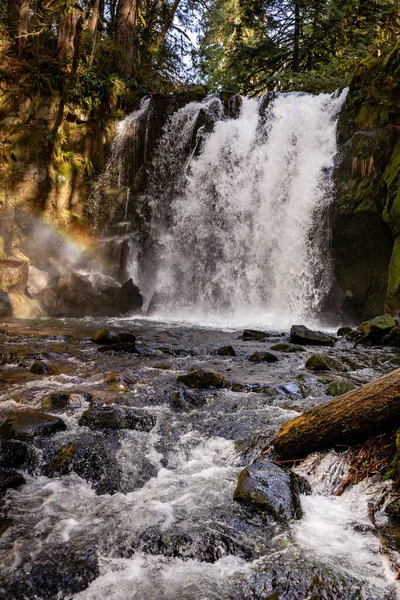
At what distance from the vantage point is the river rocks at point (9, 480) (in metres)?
3.59

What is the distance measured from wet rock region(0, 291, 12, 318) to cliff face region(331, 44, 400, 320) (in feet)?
33.7

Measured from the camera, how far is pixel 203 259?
1652 centimetres

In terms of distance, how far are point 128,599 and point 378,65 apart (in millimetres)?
15597

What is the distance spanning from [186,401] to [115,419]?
1079 mm

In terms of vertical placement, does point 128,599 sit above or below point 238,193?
below

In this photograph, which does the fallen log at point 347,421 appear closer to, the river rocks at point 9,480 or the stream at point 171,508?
the stream at point 171,508

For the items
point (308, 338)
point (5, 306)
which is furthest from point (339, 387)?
point (5, 306)

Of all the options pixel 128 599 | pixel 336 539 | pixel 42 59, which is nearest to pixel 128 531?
pixel 128 599

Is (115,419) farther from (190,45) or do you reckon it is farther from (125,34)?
(190,45)

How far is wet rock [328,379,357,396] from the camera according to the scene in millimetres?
5889

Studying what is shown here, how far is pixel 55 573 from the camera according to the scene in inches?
103

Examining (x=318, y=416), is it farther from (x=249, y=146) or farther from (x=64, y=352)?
(x=249, y=146)

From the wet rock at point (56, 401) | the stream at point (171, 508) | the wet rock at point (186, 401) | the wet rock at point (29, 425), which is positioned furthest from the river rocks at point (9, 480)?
the wet rock at point (186, 401)

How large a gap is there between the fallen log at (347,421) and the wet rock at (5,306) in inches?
430
